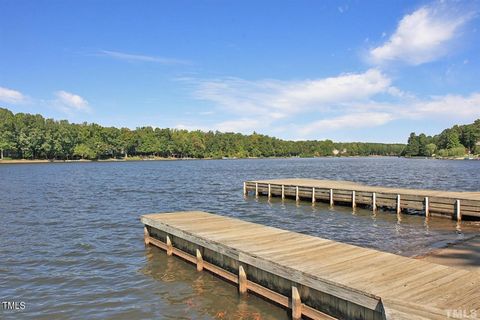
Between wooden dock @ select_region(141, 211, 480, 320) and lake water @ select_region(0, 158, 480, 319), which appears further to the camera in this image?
lake water @ select_region(0, 158, 480, 319)

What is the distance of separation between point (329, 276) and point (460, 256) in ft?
23.4

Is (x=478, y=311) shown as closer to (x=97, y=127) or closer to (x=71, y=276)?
(x=71, y=276)

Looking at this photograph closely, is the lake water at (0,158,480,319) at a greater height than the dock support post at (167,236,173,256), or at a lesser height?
lesser

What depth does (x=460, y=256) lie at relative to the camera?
1183 centimetres

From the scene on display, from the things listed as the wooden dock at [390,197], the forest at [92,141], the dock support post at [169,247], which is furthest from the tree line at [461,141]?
the dock support post at [169,247]

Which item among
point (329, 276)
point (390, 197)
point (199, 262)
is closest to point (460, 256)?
point (329, 276)

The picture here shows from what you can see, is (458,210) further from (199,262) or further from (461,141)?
(461,141)

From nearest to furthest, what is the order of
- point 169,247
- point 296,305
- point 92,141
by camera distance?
1. point 296,305
2. point 169,247
3. point 92,141

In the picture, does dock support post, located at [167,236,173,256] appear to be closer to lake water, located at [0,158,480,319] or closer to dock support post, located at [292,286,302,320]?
lake water, located at [0,158,480,319]

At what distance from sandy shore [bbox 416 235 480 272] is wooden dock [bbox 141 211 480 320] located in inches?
144

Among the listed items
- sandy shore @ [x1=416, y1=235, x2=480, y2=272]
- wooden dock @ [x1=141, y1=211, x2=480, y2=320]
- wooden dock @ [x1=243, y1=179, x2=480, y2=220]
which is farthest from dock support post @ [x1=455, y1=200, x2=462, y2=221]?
wooden dock @ [x1=141, y1=211, x2=480, y2=320]

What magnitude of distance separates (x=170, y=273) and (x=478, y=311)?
27.6 feet

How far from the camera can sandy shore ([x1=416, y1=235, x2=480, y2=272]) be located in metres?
10.9

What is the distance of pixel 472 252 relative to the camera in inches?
483
